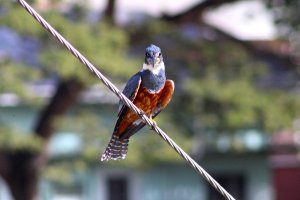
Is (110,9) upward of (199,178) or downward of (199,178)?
upward

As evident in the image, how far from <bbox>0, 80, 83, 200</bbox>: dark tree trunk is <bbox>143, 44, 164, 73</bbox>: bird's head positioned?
19.7ft

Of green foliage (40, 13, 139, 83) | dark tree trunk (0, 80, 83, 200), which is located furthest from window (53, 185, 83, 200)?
green foliage (40, 13, 139, 83)

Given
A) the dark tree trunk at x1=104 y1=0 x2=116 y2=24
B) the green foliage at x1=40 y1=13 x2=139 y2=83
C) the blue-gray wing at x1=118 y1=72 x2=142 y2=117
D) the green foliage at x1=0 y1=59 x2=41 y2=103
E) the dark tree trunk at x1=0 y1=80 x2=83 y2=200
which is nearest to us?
the blue-gray wing at x1=118 y1=72 x2=142 y2=117

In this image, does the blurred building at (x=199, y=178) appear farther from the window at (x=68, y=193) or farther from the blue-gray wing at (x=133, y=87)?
the blue-gray wing at (x=133, y=87)

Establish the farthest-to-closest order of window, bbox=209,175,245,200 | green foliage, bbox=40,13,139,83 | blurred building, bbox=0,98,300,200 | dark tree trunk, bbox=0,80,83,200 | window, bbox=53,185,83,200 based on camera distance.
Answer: window, bbox=209,175,245,200 < blurred building, bbox=0,98,300,200 < window, bbox=53,185,83,200 < dark tree trunk, bbox=0,80,83,200 < green foliage, bbox=40,13,139,83

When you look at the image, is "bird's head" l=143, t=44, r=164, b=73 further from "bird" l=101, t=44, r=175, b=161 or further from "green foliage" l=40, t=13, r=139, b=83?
"green foliage" l=40, t=13, r=139, b=83

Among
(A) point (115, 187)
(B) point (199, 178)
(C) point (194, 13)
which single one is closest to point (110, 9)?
(C) point (194, 13)

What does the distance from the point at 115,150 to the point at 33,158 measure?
6.73 metres

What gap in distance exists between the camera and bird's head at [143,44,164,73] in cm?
404

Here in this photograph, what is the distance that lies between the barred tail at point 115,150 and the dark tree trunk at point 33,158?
6.09m

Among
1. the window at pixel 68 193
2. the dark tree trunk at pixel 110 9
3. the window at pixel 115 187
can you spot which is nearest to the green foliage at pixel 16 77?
the dark tree trunk at pixel 110 9

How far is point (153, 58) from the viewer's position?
13.3ft

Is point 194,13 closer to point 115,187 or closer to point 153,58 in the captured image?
point 115,187

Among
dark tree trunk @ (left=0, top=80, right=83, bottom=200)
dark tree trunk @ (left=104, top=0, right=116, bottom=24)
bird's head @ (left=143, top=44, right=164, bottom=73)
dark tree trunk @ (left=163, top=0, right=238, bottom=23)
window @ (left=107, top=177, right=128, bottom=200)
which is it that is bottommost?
bird's head @ (left=143, top=44, right=164, bottom=73)
